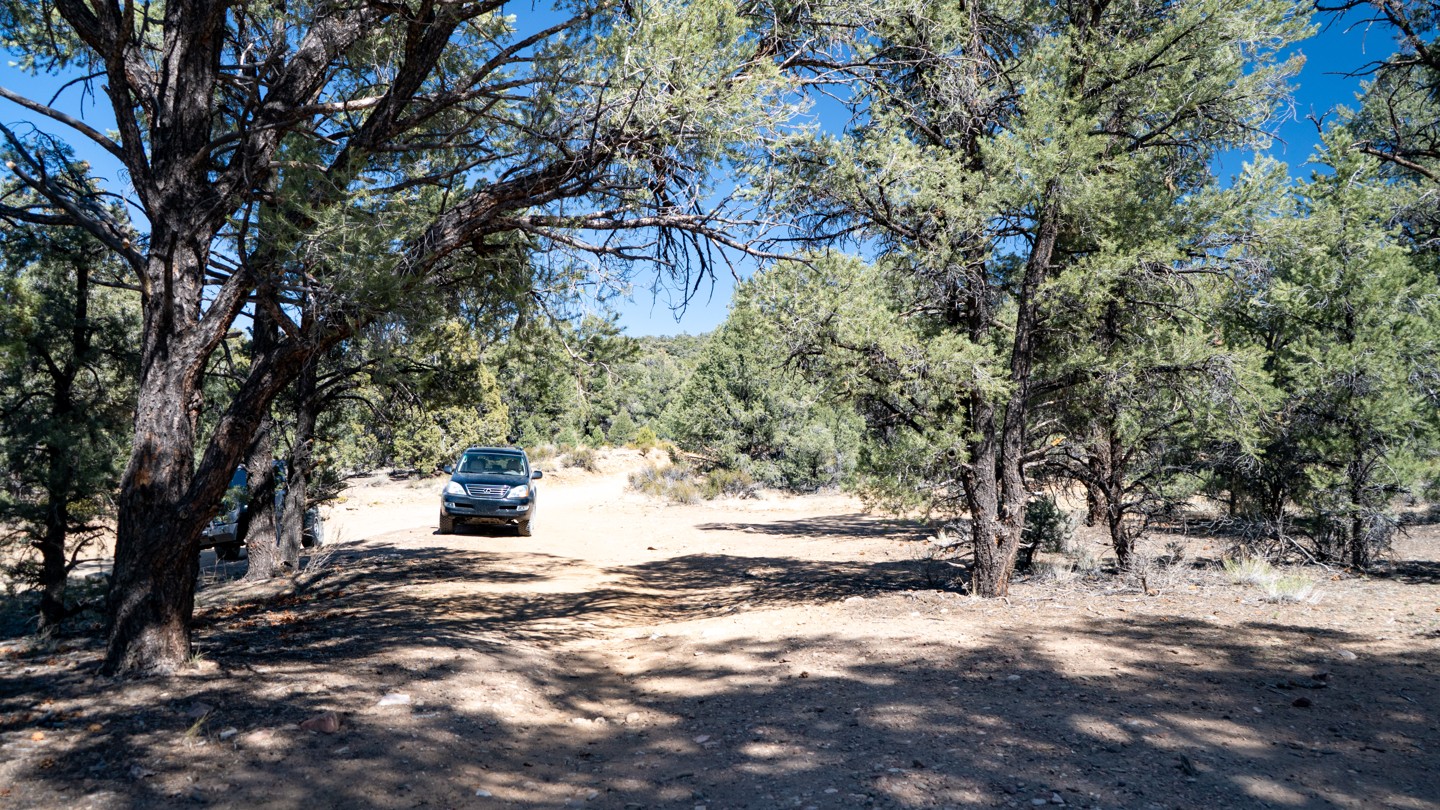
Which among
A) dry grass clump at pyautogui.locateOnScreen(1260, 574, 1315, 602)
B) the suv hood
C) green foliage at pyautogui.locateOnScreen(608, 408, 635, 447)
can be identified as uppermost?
green foliage at pyautogui.locateOnScreen(608, 408, 635, 447)

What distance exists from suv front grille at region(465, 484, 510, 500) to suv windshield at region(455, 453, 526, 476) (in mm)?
434

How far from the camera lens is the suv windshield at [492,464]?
57.7ft

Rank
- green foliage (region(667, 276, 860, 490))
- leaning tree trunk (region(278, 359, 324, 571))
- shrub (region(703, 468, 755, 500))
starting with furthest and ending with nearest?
green foliage (region(667, 276, 860, 490)) → shrub (region(703, 468, 755, 500)) → leaning tree trunk (region(278, 359, 324, 571))

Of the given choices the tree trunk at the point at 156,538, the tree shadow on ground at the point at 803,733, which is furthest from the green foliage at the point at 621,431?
the tree trunk at the point at 156,538

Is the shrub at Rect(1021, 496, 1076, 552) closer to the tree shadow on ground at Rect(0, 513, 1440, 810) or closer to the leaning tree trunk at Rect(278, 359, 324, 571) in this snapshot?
the tree shadow on ground at Rect(0, 513, 1440, 810)

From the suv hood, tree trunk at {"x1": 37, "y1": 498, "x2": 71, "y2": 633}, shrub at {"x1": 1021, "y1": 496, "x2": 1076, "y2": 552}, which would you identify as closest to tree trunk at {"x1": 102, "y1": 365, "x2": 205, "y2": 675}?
tree trunk at {"x1": 37, "y1": 498, "x2": 71, "y2": 633}

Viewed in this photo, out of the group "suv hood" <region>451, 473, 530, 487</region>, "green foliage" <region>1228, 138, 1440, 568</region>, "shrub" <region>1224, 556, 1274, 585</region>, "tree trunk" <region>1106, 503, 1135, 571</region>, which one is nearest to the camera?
"shrub" <region>1224, 556, 1274, 585</region>

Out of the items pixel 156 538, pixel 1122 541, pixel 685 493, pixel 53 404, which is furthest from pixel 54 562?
pixel 685 493

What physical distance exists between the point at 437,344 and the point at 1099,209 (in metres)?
6.78

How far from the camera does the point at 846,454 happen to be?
1130 inches

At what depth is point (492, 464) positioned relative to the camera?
1777 centimetres

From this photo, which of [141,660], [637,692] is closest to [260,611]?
[141,660]

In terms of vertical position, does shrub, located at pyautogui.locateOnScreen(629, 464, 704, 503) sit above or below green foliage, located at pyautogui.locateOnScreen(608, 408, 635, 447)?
below

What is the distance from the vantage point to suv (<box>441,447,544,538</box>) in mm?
17062
